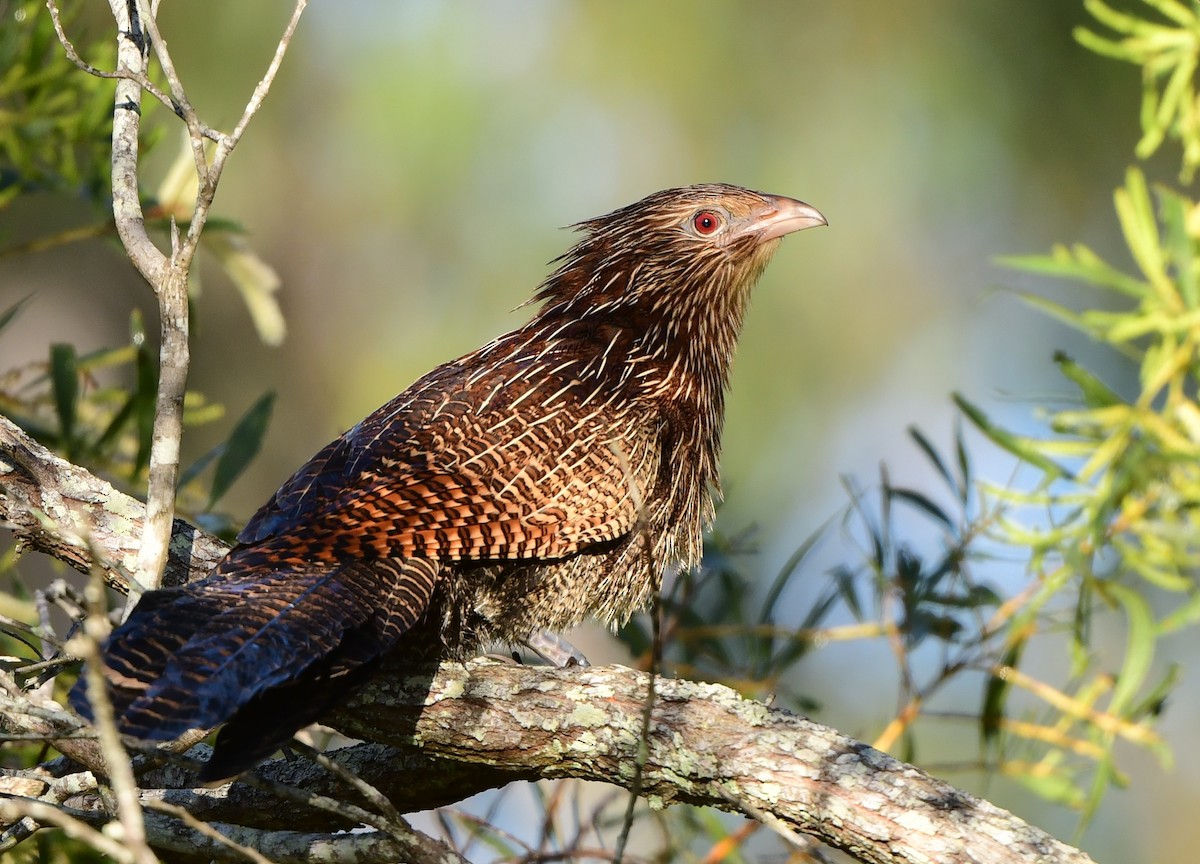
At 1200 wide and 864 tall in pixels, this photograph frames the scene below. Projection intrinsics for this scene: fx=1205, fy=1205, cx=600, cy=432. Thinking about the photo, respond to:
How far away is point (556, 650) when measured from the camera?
3.68m

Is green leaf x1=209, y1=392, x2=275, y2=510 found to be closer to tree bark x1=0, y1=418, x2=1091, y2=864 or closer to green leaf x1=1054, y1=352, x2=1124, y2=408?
tree bark x1=0, y1=418, x2=1091, y2=864

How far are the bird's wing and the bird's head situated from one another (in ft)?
2.30

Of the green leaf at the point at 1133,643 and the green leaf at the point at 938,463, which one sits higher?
the green leaf at the point at 938,463

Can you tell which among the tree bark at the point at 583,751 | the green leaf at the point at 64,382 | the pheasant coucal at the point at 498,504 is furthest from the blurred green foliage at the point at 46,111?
the pheasant coucal at the point at 498,504

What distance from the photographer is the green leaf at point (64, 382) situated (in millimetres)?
3631

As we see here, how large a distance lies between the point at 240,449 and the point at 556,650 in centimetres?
119

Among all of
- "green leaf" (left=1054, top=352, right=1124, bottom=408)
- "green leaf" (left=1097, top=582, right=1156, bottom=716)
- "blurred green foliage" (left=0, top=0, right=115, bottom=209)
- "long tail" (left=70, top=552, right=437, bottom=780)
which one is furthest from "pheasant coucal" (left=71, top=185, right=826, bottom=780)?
"blurred green foliage" (left=0, top=0, right=115, bottom=209)

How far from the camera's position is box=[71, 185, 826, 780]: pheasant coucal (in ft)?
6.82

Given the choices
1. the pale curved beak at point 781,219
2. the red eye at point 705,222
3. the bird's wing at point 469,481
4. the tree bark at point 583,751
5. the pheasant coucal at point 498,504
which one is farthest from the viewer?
the red eye at point 705,222

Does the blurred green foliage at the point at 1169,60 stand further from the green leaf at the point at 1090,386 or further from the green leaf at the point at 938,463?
the green leaf at the point at 938,463

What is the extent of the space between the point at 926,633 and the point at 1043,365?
18.5ft

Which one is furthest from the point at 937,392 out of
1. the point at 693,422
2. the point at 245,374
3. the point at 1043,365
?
the point at 693,422

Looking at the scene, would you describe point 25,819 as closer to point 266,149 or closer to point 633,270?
point 633,270

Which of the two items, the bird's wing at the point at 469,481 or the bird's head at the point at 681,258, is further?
the bird's head at the point at 681,258
